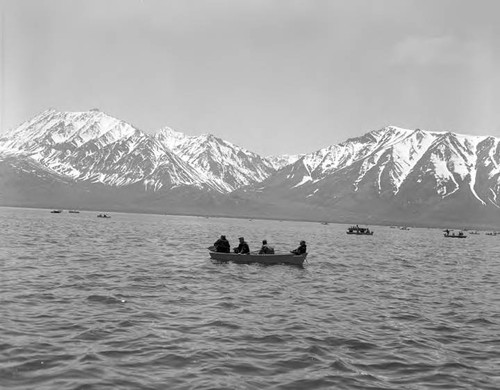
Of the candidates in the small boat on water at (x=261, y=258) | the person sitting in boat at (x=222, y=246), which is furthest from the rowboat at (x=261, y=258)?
the person sitting in boat at (x=222, y=246)

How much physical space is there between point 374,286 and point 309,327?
672 inches

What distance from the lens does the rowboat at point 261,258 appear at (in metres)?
49.9

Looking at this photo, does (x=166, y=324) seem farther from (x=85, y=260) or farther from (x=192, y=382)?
(x=85, y=260)

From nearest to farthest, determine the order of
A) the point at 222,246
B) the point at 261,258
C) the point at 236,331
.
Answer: the point at 236,331, the point at 261,258, the point at 222,246

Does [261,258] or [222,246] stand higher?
[222,246]

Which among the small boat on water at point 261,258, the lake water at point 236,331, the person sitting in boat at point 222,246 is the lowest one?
the lake water at point 236,331

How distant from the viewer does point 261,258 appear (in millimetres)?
50219

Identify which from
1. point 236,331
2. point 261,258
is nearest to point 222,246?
point 261,258

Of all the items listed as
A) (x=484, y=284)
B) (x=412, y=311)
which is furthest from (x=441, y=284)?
(x=412, y=311)

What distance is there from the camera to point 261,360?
57.1 feet

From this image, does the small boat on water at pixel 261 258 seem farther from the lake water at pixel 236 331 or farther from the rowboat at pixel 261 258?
the lake water at pixel 236 331

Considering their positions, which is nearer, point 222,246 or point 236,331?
point 236,331

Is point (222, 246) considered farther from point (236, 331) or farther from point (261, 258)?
point (236, 331)

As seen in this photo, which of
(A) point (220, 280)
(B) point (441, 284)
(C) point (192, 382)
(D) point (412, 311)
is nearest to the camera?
(C) point (192, 382)
